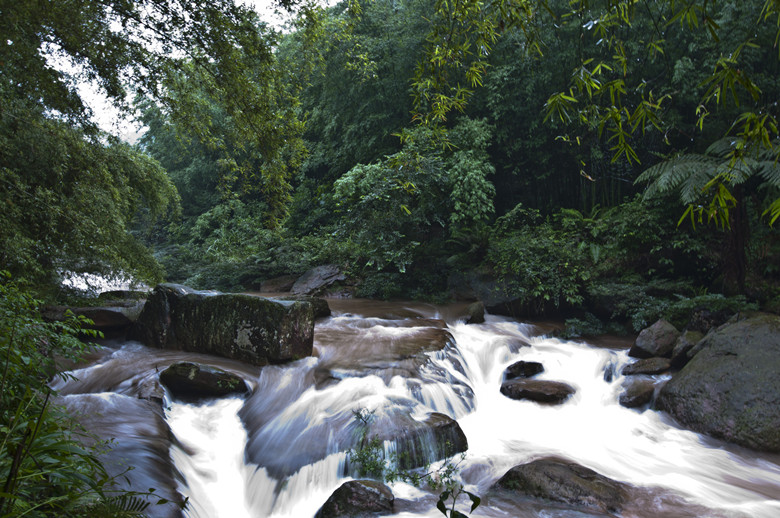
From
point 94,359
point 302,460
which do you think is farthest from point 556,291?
point 94,359

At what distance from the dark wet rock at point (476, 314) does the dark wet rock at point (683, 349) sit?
12.4 feet

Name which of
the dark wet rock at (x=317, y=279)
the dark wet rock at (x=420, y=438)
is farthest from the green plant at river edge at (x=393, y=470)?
the dark wet rock at (x=317, y=279)

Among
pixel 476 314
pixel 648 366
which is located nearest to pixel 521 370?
pixel 648 366

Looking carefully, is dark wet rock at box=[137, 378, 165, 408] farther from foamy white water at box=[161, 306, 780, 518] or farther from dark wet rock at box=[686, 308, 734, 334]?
dark wet rock at box=[686, 308, 734, 334]

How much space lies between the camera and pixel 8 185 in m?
5.52

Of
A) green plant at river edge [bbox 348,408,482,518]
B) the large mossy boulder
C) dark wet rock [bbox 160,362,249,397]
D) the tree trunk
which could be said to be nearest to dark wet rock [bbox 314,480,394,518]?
green plant at river edge [bbox 348,408,482,518]

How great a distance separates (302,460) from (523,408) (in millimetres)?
3390

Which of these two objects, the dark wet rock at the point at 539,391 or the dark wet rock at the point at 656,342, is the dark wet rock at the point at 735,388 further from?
the dark wet rock at the point at 539,391

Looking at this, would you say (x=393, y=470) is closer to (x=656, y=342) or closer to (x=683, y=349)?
(x=683, y=349)

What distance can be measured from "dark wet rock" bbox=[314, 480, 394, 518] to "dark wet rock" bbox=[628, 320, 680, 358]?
5.67m

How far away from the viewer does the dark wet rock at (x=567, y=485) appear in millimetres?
4098

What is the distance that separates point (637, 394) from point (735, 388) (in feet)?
3.90

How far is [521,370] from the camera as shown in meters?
7.56

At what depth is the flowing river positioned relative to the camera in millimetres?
4328
